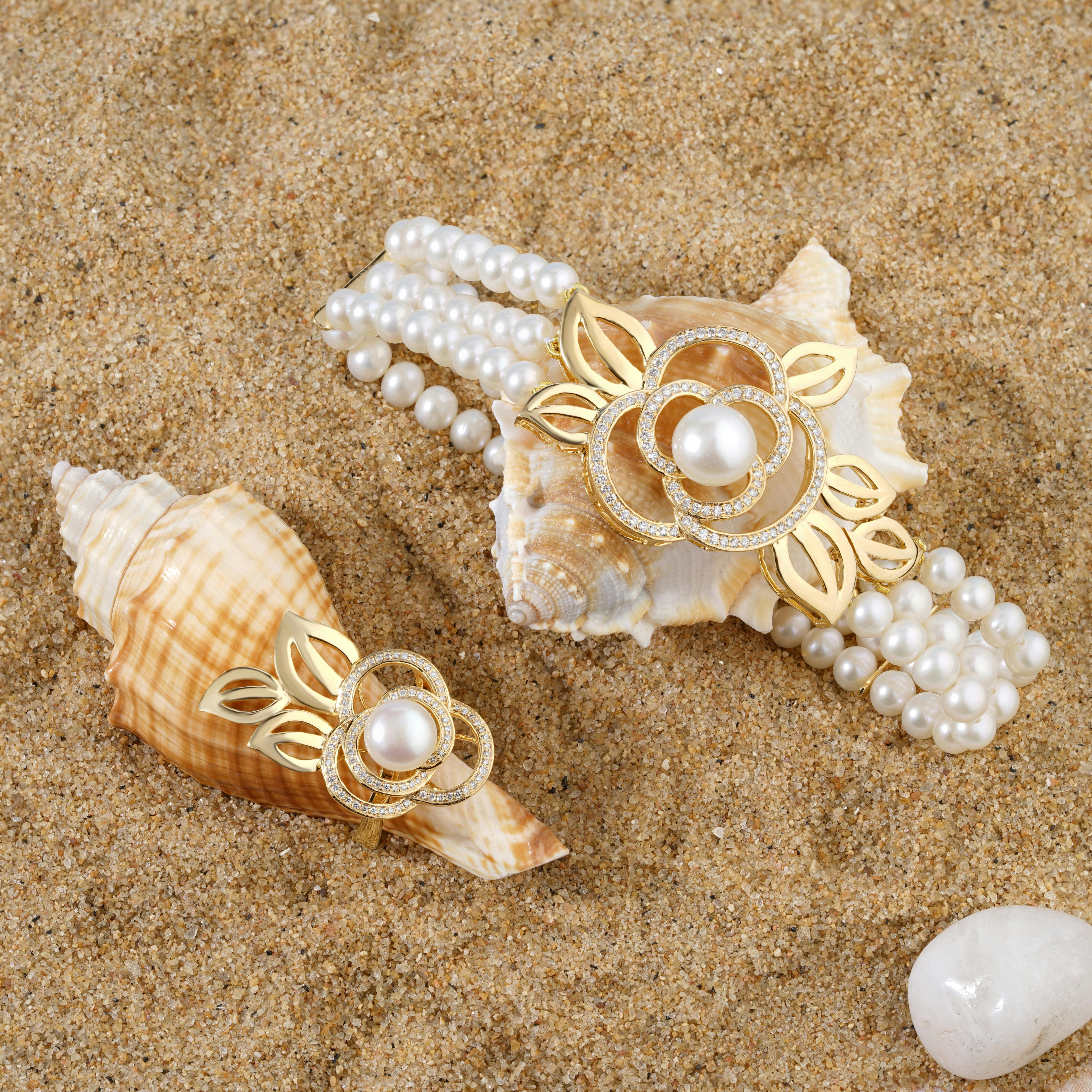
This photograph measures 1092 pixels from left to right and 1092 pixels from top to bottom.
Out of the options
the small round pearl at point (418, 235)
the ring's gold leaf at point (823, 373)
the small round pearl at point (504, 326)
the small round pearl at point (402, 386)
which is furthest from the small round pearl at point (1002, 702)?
the small round pearl at point (418, 235)

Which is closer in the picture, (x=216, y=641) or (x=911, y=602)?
(x=216, y=641)

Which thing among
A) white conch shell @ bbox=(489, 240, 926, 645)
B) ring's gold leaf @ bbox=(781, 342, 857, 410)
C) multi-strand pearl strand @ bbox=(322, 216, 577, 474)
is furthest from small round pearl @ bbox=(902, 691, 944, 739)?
multi-strand pearl strand @ bbox=(322, 216, 577, 474)

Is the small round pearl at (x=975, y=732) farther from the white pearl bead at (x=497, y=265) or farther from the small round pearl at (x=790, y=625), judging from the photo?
the white pearl bead at (x=497, y=265)

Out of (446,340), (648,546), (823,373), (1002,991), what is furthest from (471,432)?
(1002,991)

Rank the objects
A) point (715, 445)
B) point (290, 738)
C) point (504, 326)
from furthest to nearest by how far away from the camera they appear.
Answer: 1. point (504, 326)
2. point (290, 738)
3. point (715, 445)

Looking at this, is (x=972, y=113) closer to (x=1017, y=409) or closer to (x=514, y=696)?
(x=1017, y=409)

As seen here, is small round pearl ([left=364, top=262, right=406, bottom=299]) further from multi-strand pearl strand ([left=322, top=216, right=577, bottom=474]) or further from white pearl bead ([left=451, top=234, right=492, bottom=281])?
white pearl bead ([left=451, top=234, right=492, bottom=281])

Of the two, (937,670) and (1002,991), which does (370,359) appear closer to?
(937,670)

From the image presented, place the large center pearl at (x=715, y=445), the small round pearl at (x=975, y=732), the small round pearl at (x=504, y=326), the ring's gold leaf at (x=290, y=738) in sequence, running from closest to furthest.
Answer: the large center pearl at (x=715, y=445) < the ring's gold leaf at (x=290, y=738) < the small round pearl at (x=975, y=732) < the small round pearl at (x=504, y=326)
